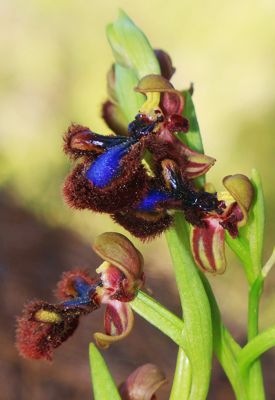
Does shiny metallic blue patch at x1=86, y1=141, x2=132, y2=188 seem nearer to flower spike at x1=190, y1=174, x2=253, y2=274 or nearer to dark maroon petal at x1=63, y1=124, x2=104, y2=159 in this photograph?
dark maroon petal at x1=63, y1=124, x2=104, y2=159

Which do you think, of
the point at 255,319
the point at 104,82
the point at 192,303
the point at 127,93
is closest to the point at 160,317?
the point at 192,303

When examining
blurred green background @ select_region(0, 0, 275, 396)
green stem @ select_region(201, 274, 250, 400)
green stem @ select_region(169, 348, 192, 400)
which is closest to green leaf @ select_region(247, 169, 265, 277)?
green stem @ select_region(201, 274, 250, 400)

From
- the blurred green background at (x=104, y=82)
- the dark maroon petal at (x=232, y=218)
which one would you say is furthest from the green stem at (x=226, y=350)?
the blurred green background at (x=104, y=82)

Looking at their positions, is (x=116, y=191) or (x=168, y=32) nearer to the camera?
(x=116, y=191)

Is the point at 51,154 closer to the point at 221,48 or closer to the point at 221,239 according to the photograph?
the point at 221,48

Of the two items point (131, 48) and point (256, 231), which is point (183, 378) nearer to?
point (256, 231)

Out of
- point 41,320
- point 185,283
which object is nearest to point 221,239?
point 185,283
